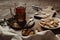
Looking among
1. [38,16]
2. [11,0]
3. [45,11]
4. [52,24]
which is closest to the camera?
[52,24]

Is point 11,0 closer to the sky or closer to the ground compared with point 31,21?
closer to the ground

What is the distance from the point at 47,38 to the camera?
91cm

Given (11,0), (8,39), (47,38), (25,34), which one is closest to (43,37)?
(47,38)

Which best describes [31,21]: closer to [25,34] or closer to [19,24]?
[19,24]

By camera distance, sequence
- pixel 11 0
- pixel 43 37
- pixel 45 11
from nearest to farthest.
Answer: pixel 43 37 < pixel 45 11 < pixel 11 0

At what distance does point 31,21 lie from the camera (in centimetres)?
119

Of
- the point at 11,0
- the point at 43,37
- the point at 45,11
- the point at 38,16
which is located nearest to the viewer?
the point at 43,37

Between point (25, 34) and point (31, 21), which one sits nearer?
point (25, 34)

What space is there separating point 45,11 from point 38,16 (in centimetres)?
16

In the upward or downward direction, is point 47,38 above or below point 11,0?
above

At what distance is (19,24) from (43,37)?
11.1 inches

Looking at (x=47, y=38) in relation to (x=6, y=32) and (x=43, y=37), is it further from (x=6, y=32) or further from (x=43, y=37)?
(x=6, y=32)

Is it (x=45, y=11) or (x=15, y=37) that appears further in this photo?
(x=45, y=11)

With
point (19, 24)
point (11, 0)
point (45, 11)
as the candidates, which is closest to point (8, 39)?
Result: point (19, 24)
